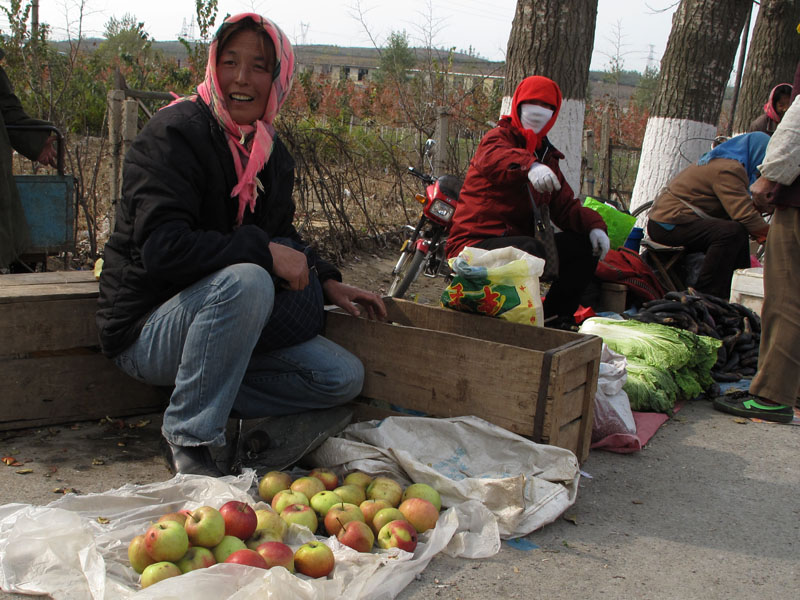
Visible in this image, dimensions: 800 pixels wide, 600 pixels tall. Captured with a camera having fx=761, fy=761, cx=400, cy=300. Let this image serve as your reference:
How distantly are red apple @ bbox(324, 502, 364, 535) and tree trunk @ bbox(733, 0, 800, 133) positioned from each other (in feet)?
30.5

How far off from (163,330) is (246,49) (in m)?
1.12

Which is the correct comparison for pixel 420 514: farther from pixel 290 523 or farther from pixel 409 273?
pixel 409 273

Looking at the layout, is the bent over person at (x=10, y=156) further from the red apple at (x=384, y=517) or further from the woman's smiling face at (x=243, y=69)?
the red apple at (x=384, y=517)

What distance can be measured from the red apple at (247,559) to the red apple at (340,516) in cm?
32

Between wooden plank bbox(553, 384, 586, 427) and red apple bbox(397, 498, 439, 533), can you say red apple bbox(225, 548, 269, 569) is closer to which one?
red apple bbox(397, 498, 439, 533)

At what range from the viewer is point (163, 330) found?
9.02 feet

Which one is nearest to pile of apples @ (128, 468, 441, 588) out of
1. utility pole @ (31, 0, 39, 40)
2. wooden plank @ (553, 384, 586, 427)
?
wooden plank @ (553, 384, 586, 427)

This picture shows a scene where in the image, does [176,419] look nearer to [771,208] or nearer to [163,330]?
[163,330]

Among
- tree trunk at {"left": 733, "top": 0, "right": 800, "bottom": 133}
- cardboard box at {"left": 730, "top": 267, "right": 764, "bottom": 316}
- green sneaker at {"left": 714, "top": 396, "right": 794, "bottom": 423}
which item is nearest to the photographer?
green sneaker at {"left": 714, "top": 396, "right": 794, "bottom": 423}

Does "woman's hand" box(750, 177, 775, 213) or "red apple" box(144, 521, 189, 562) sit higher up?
"woman's hand" box(750, 177, 775, 213)

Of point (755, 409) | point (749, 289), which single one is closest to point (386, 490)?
point (755, 409)

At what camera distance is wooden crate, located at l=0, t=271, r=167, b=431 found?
10.3 ft

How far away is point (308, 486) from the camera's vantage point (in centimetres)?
265

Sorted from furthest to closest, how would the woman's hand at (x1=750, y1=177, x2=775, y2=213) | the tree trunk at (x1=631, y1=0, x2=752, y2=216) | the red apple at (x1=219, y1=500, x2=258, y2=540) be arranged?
the tree trunk at (x1=631, y1=0, x2=752, y2=216) < the woman's hand at (x1=750, y1=177, x2=775, y2=213) < the red apple at (x1=219, y1=500, x2=258, y2=540)
